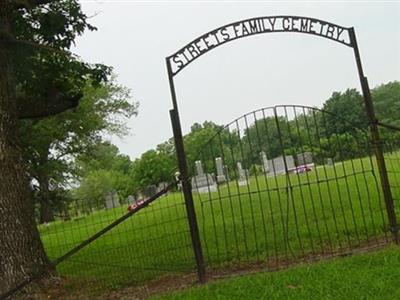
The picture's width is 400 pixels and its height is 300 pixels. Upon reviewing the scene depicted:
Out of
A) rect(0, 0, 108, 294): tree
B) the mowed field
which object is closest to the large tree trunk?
rect(0, 0, 108, 294): tree

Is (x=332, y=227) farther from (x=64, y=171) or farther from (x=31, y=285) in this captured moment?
(x=64, y=171)

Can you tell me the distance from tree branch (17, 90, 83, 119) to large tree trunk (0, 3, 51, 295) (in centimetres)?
138

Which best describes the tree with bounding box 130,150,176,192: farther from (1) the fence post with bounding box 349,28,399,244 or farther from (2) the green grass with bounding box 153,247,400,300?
(2) the green grass with bounding box 153,247,400,300

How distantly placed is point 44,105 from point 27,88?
3.83ft

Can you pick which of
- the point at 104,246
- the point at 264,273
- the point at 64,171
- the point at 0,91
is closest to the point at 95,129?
the point at 64,171

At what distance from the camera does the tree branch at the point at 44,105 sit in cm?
948

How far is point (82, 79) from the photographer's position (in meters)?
10.8

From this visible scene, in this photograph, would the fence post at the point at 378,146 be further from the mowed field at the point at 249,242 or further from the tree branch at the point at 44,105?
the tree branch at the point at 44,105

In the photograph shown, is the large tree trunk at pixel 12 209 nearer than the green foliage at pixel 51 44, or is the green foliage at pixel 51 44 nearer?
the large tree trunk at pixel 12 209

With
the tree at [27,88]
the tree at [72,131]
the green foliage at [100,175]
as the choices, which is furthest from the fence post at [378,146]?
the tree at [72,131]

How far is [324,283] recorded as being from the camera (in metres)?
5.40

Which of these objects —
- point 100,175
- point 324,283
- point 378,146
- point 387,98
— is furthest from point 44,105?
point 387,98

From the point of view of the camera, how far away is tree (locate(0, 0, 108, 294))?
294 inches

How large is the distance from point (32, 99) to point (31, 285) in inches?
141
